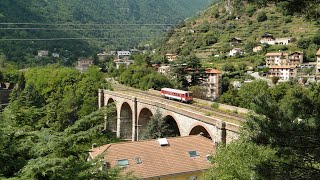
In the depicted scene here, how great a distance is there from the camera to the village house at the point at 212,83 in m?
41.7

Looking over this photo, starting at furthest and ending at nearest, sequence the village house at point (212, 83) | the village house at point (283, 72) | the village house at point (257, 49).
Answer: the village house at point (257, 49) < the village house at point (283, 72) < the village house at point (212, 83)

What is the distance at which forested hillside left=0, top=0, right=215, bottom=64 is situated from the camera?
82812 mm

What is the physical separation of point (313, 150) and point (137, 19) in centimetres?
15002

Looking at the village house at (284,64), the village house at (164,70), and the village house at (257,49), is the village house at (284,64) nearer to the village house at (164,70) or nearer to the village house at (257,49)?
the village house at (257,49)

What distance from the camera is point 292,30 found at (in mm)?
66750

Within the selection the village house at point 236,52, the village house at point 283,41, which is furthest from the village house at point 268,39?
the village house at point 236,52

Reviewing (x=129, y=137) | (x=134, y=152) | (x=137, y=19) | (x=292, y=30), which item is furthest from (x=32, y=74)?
(x=137, y=19)

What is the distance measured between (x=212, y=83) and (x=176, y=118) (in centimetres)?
1948

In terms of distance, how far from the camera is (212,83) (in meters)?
42.3

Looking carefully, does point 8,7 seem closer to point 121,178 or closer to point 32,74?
point 32,74

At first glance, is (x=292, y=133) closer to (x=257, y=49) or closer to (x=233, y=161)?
(x=233, y=161)

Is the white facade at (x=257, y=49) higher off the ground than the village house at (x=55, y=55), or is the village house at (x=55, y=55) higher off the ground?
the village house at (x=55, y=55)

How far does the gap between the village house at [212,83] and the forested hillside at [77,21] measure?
1250cm

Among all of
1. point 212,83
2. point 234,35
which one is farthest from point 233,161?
point 234,35
